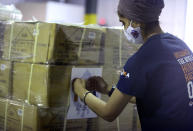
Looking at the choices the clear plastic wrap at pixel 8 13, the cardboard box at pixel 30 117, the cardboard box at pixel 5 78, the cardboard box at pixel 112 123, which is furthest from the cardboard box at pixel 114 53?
the clear plastic wrap at pixel 8 13

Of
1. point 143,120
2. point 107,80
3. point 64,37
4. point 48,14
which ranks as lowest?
point 143,120

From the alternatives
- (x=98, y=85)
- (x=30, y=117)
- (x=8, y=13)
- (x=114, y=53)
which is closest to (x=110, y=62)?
(x=114, y=53)

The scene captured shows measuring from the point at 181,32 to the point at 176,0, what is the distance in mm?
398

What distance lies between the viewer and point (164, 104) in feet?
3.57

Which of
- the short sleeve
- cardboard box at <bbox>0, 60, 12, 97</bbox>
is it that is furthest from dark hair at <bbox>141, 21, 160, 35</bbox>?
cardboard box at <bbox>0, 60, 12, 97</bbox>

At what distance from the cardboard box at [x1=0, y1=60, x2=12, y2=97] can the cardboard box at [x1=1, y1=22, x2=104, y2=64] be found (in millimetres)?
41

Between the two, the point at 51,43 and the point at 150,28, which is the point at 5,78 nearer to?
the point at 51,43

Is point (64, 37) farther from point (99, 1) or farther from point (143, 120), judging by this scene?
point (99, 1)

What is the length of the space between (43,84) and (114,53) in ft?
1.55

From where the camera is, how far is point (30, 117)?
4.40ft

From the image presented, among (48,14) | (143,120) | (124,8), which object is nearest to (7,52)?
(124,8)

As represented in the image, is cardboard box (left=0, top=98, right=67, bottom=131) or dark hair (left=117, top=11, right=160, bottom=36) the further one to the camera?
cardboard box (left=0, top=98, right=67, bottom=131)

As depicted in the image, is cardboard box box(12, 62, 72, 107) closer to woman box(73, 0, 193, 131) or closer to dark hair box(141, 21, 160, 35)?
woman box(73, 0, 193, 131)

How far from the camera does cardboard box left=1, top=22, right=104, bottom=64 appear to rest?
1289 mm
